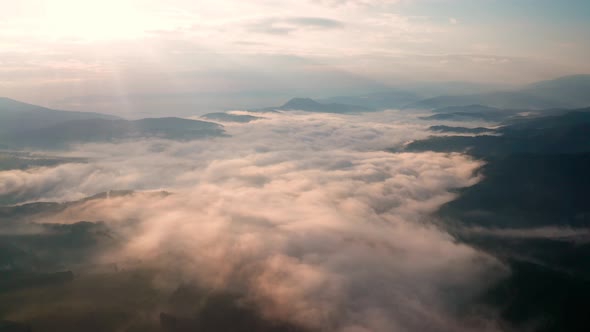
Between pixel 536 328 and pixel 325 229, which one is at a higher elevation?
pixel 325 229

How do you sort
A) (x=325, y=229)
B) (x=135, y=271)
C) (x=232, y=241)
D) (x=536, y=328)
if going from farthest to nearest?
(x=325, y=229) → (x=232, y=241) → (x=135, y=271) → (x=536, y=328)

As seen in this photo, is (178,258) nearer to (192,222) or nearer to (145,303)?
(145,303)

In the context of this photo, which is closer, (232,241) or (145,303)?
(145,303)

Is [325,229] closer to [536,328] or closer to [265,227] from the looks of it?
[265,227]

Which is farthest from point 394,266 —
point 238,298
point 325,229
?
point 238,298

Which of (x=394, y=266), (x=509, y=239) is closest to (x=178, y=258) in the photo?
(x=394, y=266)

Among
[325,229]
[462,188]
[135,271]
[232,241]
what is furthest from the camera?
[462,188]

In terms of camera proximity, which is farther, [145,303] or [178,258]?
[178,258]

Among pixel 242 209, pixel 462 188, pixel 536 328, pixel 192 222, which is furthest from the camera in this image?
pixel 462 188

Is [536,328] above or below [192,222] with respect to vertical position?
below
